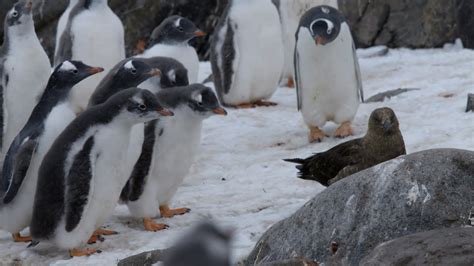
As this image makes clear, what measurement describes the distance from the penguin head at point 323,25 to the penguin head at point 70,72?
1.92 meters

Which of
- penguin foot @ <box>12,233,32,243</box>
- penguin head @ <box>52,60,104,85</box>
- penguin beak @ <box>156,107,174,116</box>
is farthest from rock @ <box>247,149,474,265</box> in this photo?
penguin head @ <box>52,60,104,85</box>

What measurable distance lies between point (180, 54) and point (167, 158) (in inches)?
107

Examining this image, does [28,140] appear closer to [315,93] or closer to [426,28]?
[315,93]

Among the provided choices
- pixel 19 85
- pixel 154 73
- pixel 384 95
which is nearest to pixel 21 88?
pixel 19 85

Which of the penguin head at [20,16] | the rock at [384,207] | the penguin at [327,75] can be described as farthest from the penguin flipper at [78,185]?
the penguin at [327,75]

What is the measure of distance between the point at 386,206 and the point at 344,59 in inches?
137

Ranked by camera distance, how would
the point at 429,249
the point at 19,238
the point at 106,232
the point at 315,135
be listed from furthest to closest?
1. the point at 315,135
2. the point at 19,238
3. the point at 106,232
4. the point at 429,249

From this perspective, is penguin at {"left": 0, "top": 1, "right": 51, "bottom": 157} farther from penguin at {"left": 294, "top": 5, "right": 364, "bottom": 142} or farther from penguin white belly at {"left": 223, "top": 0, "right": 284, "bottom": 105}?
penguin white belly at {"left": 223, "top": 0, "right": 284, "bottom": 105}

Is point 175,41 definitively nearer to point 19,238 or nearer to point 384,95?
point 384,95

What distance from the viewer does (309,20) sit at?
8359 mm

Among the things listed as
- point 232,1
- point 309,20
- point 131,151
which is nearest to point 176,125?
point 131,151

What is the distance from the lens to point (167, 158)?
6586 mm

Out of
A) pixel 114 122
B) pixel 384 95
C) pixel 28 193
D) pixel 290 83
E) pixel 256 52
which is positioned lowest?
pixel 290 83

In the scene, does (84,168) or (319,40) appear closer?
(84,168)
